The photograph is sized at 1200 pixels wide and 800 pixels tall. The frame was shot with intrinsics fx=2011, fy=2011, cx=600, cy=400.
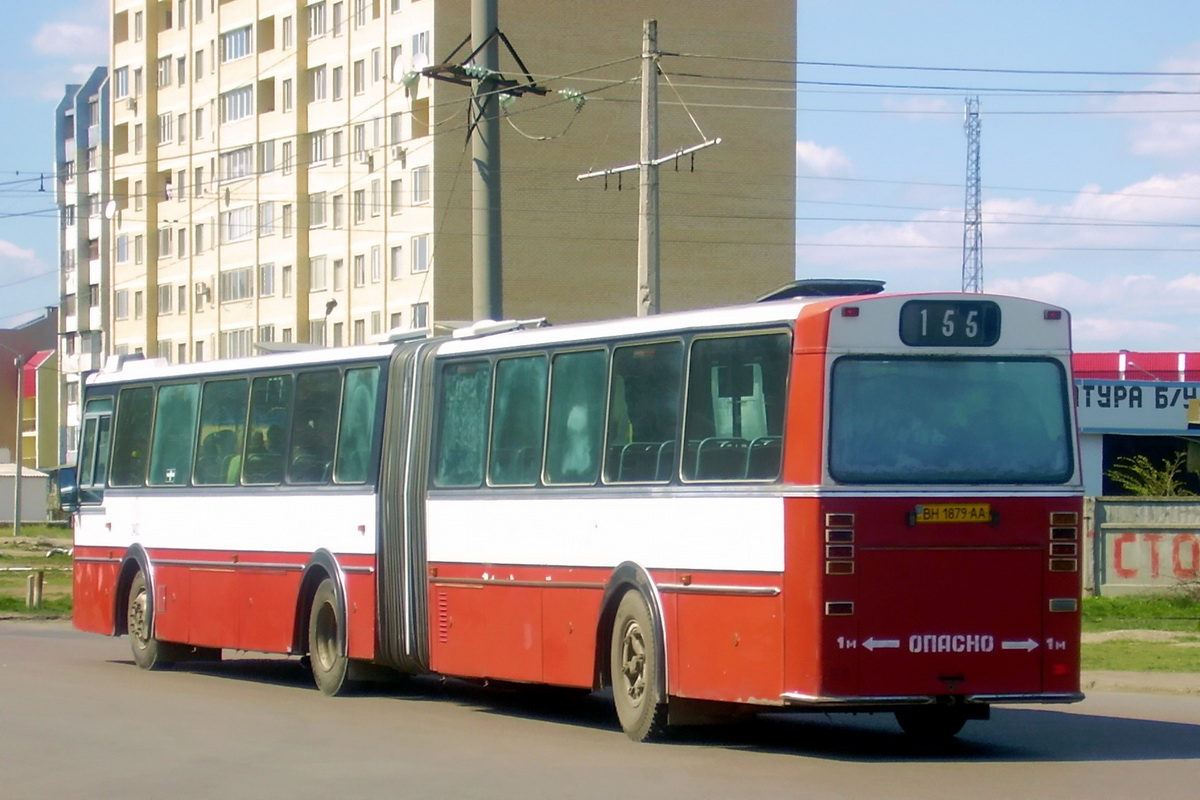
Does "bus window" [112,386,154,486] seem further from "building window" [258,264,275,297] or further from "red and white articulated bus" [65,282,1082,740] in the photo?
"building window" [258,264,275,297]

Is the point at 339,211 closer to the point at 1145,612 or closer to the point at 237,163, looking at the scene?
the point at 237,163

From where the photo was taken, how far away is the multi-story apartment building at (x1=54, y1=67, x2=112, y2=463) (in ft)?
334

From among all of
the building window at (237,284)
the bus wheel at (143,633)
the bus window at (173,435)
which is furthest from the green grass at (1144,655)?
the building window at (237,284)

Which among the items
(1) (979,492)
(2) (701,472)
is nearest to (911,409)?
(1) (979,492)

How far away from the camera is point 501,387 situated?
16109mm

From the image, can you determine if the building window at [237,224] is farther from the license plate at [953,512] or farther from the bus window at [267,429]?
the license plate at [953,512]

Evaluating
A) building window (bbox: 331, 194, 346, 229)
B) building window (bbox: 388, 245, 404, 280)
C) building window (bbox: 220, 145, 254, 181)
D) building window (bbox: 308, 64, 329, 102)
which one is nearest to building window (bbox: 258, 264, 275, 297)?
building window (bbox: 220, 145, 254, 181)

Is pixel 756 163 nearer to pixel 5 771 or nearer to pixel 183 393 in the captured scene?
pixel 183 393

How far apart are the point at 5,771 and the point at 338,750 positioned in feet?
7.06

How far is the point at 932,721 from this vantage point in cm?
Result: 1402

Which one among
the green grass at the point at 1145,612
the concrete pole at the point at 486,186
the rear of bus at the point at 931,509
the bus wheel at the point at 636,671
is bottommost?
the green grass at the point at 1145,612

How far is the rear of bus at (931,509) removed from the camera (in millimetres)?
12461

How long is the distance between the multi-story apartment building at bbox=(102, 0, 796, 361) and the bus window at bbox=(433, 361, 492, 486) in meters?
50.9

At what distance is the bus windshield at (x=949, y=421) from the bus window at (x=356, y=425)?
20.9ft
